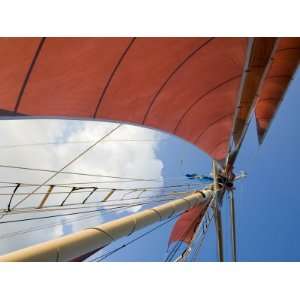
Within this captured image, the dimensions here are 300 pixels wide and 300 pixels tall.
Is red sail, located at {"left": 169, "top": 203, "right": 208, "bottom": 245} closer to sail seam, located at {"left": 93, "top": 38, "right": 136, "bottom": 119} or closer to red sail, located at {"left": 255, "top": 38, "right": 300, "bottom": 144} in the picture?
red sail, located at {"left": 255, "top": 38, "right": 300, "bottom": 144}

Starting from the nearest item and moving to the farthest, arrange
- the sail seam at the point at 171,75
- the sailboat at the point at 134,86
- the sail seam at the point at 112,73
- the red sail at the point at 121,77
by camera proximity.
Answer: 1. the sailboat at the point at 134,86
2. the red sail at the point at 121,77
3. the sail seam at the point at 112,73
4. the sail seam at the point at 171,75

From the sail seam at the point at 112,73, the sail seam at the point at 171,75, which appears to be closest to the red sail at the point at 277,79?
the sail seam at the point at 171,75

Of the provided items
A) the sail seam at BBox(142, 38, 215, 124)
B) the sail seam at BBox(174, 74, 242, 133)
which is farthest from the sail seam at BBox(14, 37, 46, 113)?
the sail seam at BBox(174, 74, 242, 133)

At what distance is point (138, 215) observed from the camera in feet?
8.57

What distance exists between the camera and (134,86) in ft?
13.3

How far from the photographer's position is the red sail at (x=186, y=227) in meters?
8.84

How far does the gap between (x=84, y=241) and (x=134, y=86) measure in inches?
101

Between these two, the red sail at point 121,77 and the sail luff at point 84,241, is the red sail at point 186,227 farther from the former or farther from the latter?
the sail luff at point 84,241

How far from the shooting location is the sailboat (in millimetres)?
2602

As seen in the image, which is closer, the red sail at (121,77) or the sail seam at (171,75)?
the red sail at (121,77)

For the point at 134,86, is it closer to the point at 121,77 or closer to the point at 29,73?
the point at 121,77
